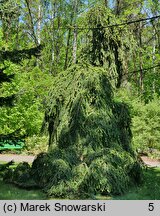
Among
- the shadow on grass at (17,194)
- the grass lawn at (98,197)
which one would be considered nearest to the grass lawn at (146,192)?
the grass lawn at (98,197)

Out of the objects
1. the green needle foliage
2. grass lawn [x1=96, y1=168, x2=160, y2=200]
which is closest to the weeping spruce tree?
the green needle foliage

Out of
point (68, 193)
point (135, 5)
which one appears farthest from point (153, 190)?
point (135, 5)

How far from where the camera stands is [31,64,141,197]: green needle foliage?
7.30 meters

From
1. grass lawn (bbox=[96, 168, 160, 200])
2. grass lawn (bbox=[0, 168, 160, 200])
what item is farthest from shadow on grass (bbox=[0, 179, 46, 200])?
grass lawn (bbox=[96, 168, 160, 200])

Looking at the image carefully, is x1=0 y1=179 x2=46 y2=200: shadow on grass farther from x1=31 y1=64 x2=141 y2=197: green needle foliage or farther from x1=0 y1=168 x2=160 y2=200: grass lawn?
x1=31 y1=64 x2=141 y2=197: green needle foliage

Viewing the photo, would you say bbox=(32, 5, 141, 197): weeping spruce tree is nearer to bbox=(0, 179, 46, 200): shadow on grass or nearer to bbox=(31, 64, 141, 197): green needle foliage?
bbox=(31, 64, 141, 197): green needle foliage

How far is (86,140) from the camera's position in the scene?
25.8 feet

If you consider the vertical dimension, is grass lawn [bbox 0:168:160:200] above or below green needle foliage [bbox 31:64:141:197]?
below

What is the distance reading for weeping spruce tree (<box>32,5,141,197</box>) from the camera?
287 inches

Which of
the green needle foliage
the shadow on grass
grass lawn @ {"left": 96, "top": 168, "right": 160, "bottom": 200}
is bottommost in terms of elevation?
grass lawn @ {"left": 96, "top": 168, "right": 160, "bottom": 200}

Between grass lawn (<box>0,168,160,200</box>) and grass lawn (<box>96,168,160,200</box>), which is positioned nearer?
grass lawn (<box>0,168,160,200</box>)

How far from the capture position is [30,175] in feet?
26.9

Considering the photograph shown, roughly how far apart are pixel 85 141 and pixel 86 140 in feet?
0.11

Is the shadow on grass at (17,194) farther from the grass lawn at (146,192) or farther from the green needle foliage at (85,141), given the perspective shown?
the grass lawn at (146,192)
